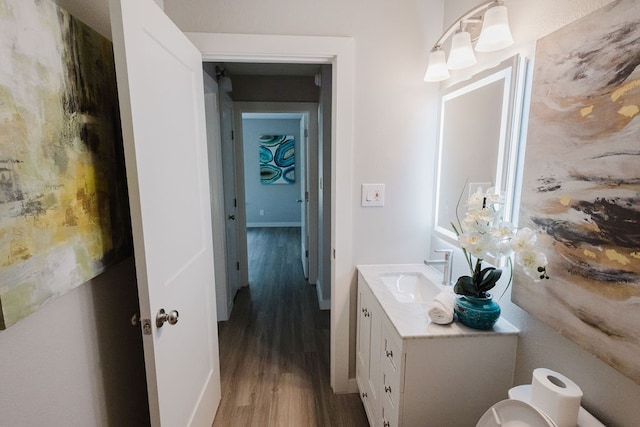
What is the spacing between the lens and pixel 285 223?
23.1 feet

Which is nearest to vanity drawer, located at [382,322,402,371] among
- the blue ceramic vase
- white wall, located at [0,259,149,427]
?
the blue ceramic vase

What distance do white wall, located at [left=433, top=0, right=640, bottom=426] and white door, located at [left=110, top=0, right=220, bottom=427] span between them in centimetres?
129

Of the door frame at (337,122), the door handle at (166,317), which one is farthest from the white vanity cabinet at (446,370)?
the door handle at (166,317)

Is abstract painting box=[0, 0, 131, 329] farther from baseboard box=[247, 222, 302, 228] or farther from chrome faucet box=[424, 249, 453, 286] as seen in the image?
baseboard box=[247, 222, 302, 228]

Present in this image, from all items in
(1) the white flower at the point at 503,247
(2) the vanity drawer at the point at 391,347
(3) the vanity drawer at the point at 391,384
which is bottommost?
(3) the vanity drawer at the point at 391,384

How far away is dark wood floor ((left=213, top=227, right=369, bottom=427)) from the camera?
70.3 inches

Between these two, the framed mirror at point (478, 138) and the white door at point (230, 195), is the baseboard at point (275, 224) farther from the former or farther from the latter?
the framed mirror at point (478, 138)

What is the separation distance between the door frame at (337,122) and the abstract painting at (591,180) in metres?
0.88

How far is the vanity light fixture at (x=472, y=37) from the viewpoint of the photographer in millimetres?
1099

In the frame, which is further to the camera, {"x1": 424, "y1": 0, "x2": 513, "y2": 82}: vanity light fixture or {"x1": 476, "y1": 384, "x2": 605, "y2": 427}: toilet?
{"x1": 424, "y1": 0, "x2": 513, "y2": 82}: vanity light fixture

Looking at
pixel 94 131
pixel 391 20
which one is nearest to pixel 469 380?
pixel 94 131

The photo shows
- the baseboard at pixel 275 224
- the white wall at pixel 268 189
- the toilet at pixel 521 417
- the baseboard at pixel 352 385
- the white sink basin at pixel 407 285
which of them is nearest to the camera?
the toilet at pixel 521 417

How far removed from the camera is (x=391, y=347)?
1.25m

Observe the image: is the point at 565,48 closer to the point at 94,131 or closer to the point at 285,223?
the point at 94,131
